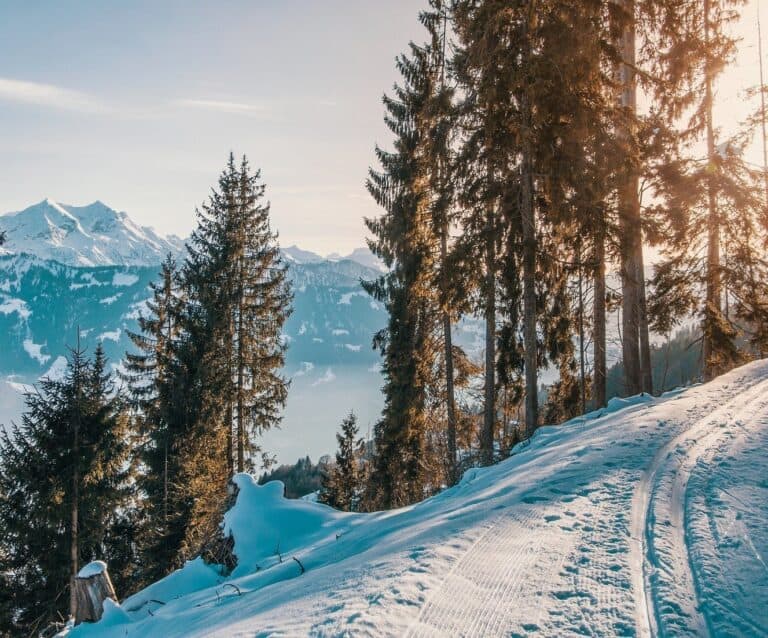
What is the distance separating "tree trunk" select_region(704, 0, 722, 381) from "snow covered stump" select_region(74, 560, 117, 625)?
13418 mm

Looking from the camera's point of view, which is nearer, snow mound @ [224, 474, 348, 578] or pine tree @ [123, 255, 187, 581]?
snow mound @ [224, 474, 348, 578]

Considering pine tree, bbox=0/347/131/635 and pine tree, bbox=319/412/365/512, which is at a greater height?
pine tree, bbox=0/347/131/635

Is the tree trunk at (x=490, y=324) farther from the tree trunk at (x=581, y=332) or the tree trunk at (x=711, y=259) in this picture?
the tree trunk at (x=711, y=259)

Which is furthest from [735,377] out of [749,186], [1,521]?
[1,521]

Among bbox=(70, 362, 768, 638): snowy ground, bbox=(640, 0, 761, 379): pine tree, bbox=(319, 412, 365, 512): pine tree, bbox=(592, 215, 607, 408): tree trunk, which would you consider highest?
bbox=(640, 0, 761, 379): pine tree

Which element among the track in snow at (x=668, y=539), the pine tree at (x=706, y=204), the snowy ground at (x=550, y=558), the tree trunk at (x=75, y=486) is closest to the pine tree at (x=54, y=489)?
the tree trunk at (x=75, y=486)

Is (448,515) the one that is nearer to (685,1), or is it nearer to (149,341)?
(685,1)

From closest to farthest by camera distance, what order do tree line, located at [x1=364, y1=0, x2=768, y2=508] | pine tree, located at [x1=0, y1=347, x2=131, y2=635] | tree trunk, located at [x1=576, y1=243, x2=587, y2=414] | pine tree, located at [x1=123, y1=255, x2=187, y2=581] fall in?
tree line, located at [x1=364, y1=0, x2=768, y2=508]
tree trunk, located at [x1=576, y1=243, x2=587, y2=414]
pine tree, located at [x1=0, y1=347, x2=131, y2=635]
pine tree, located at [x1=123, y1=255, x2=187, y2=581]

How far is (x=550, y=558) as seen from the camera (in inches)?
119

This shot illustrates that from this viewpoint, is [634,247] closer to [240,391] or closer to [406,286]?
[406,286]

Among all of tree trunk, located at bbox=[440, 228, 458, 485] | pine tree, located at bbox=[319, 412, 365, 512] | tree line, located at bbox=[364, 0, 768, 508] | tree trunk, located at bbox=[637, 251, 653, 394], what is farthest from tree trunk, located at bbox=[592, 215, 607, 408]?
pine tree, located at bbox=[319, 412, 365, 512]

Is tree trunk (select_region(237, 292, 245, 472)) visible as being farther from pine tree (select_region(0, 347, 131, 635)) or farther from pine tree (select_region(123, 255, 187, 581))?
pine tree (select_region(0, 347, 131, 635))

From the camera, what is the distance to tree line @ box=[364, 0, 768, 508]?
372 inches

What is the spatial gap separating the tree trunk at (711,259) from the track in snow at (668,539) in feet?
24.9
